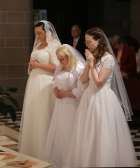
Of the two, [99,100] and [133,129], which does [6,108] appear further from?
[133,129]

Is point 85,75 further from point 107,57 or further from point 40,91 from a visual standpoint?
point 40,91

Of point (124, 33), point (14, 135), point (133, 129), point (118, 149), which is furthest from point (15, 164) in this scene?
point (124, 33)

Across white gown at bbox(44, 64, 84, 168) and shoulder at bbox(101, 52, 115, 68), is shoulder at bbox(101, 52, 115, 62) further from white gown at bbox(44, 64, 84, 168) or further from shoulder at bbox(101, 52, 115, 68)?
white gown at bbox(44, 64, 84, 168)

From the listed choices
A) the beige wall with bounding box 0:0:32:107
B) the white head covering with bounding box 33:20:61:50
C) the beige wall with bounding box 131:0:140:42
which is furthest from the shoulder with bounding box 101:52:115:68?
the beige wall with bounding box 131:0:140:42

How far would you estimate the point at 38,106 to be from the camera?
Result: 748 centimetres

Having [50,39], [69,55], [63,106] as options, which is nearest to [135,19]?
Answer: [50,39]

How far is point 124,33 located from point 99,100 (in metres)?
9.46

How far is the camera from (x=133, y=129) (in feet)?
33.9

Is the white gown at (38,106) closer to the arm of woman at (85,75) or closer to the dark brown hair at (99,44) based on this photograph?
the arm of woman at (85,75)

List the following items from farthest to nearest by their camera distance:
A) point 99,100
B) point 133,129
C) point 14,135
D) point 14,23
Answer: point 14,23
point 133,129
point 14,135
point 99,100

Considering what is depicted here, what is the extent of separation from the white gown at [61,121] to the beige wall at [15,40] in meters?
5.46

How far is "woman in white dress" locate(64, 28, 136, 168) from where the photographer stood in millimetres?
6176

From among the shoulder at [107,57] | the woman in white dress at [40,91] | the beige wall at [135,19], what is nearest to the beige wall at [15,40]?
the beige wall at [135,19]

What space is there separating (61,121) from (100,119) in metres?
0.89
